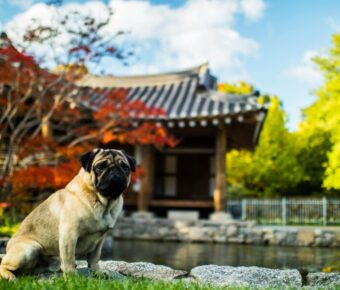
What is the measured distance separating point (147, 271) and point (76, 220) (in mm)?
1594

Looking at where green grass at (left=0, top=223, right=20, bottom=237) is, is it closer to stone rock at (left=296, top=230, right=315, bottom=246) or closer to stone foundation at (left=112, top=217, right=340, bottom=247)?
stone foundation at (left=112, top=217, right=340, bottom=247)

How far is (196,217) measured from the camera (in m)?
18.6

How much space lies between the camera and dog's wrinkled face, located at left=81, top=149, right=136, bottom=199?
177 inches

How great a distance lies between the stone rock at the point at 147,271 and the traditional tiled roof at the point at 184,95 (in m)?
9.75

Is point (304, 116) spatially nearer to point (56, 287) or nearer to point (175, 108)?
point (175, 108)

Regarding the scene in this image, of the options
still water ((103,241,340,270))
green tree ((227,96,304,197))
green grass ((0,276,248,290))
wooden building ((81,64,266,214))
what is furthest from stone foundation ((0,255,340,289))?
green tree ((227,96,304,197))

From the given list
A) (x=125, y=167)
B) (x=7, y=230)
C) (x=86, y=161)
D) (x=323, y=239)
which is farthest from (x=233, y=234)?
(x=86, y=161)

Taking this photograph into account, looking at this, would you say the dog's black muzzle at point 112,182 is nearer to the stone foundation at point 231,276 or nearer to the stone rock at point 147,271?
the stone foundation at point 231,276

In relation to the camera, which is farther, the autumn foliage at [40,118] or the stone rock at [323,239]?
the stone rock at [323,239]

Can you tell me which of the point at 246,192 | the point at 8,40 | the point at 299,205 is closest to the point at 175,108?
the point at 299,205

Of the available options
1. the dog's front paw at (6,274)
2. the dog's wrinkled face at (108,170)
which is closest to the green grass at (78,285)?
the dog's front paw at (6,274)

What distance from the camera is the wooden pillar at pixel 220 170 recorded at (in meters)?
17.9

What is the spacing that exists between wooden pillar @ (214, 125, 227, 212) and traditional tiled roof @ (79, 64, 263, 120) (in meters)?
1.04

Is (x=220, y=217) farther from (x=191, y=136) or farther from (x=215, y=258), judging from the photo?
(x=215, y=258)
